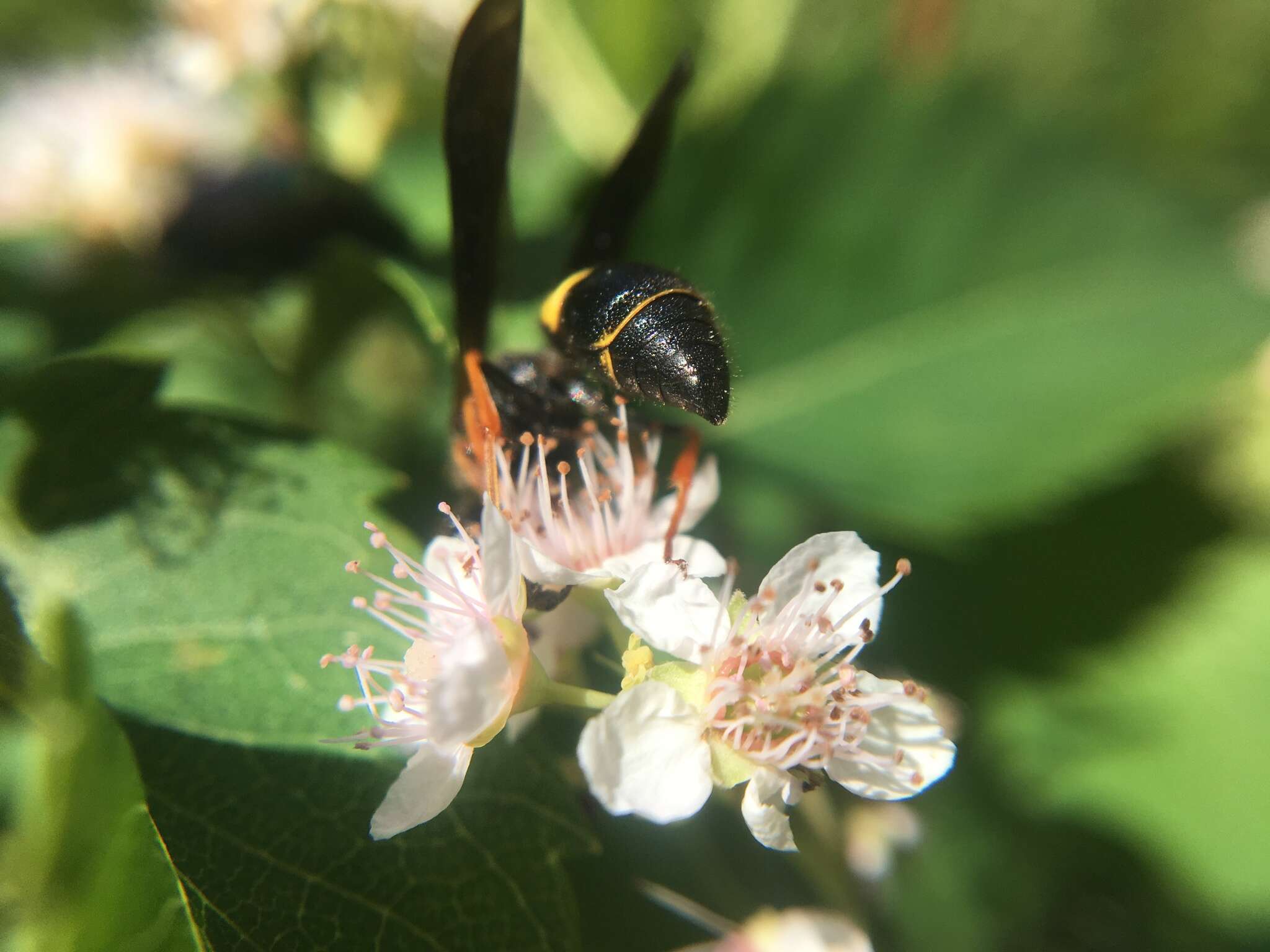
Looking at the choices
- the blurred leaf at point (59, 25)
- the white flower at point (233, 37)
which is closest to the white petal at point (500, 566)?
the white flower at point (233, 37)

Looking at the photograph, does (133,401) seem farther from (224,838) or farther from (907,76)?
(907,76)

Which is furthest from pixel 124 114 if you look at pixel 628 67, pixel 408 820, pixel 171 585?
pixel 408 820

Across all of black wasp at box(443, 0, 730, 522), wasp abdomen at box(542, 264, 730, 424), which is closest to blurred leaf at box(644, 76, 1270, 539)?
black wasp at box(443, 0, 730, 522)

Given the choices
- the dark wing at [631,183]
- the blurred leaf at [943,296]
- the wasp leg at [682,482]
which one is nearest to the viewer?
the wasp leg at [682,482]

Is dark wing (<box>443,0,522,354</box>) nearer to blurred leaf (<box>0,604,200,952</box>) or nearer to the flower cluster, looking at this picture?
the flower cluster

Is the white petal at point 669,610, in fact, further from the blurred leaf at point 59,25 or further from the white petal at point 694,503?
the blurred leaf at point 59,25

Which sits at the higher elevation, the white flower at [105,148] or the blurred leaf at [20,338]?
the white flower at [105,148]

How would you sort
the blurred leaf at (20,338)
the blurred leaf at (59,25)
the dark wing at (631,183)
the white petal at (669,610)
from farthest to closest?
1. the blurred leaf at (59,25)
2. the blurred leaf at (20,338)
3. the dark wing at (631,183)
4. the white petal at (669,610)

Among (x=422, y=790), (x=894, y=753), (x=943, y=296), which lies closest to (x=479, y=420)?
(x=422, y=790)
